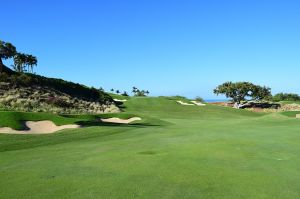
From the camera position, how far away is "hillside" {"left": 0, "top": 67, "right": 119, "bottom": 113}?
140 ft

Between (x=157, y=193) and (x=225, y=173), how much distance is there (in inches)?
98.6

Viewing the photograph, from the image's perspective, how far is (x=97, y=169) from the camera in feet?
32.9

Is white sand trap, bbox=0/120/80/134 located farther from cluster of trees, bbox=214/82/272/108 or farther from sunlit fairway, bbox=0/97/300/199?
cluster of trees, bbox=214/82/272/108

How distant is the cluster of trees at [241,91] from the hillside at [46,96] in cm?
3940

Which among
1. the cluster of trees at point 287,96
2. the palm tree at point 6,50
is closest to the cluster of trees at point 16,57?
the palm tree at point 6,50

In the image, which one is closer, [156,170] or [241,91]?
[156,170]

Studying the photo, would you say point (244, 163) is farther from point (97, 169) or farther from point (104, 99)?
point (104, 99)

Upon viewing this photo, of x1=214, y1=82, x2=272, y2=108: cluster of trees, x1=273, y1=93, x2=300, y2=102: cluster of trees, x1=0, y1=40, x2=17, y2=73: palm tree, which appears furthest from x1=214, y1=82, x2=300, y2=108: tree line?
x1=0, y1=40, x2=17, y2=73: palm tree

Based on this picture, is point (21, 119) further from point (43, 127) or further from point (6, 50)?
point (6, 50)

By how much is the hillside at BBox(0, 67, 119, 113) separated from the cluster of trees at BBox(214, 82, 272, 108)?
3940 centimetres

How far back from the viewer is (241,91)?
300ft

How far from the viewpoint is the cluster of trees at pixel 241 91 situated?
3578 inches

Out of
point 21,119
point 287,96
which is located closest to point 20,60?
point 21,119

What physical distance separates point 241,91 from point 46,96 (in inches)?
2155
